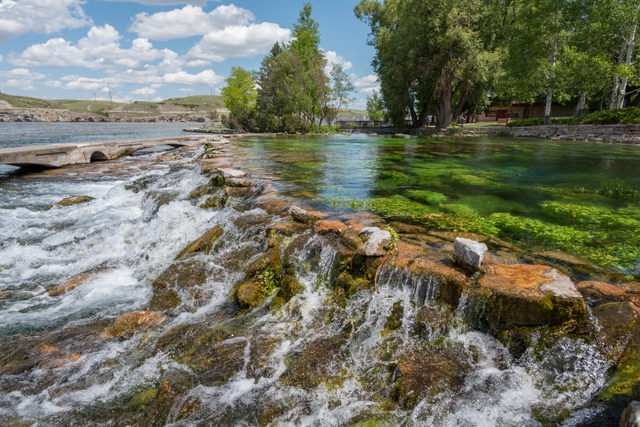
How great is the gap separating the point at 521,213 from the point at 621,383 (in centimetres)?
519

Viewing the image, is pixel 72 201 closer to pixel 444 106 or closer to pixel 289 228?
pixel 289 228

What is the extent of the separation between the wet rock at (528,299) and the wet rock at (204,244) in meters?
5.17

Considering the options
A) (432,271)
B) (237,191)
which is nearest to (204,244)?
(237,191)

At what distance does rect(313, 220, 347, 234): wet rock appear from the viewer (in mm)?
6414

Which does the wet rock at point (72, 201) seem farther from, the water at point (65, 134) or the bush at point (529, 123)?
the bush at point (529, 123)

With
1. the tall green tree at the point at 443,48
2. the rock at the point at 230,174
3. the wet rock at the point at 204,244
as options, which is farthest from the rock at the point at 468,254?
the tall green tree at the point at 443,48

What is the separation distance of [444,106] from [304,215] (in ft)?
117

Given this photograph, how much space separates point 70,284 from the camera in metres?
6.86

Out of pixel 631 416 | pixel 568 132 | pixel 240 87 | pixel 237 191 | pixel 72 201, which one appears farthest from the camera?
pixel 240 87

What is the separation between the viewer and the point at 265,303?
5551mm

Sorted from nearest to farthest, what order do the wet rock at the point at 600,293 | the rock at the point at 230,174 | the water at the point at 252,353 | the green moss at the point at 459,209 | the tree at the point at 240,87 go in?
the water at the point at 252,353 < the wet rock at the point at 600,293 < the green moss at the point at 459,209 < the rock at the point at 230,174 < the tree at the point at 240,87

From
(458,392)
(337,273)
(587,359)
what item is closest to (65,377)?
(337,273)

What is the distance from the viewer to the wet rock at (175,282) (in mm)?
6102

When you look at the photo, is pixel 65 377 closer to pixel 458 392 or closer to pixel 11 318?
pixel 11 318
